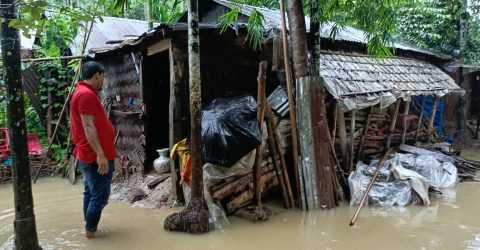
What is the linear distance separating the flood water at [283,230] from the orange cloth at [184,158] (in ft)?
1.94

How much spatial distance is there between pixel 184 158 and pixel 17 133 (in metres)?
2.28

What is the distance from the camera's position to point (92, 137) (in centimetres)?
381

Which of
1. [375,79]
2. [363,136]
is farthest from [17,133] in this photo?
[375,79]

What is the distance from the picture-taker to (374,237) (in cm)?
450

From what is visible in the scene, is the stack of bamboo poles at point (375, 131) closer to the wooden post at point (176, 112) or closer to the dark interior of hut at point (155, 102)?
the wooden post at point (176, 112)

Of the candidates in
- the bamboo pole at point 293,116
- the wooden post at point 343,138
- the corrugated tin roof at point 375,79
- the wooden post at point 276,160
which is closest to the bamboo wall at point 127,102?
the wooden post at point 276,160

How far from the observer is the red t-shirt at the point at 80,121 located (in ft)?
12.5

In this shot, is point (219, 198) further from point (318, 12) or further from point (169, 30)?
point (318, 12)

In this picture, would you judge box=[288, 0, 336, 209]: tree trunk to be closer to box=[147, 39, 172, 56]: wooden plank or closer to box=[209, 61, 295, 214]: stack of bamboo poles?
box=[209, 61, 295, 214]: stack of bamboo poles

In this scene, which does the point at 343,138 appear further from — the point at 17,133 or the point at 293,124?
the point at 17,133

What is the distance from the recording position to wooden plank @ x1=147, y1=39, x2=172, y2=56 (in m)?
5.71

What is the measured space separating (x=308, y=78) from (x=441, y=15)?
8.65 m

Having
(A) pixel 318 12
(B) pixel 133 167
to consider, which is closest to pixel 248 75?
(A) pixel 318 12

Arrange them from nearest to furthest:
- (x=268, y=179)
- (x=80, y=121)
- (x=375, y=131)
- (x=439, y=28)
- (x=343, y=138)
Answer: (x=80, y=121) → (x=268, y=179) → (x=343, y=138) → (x=375, y=131) → (x=439, y=28)
